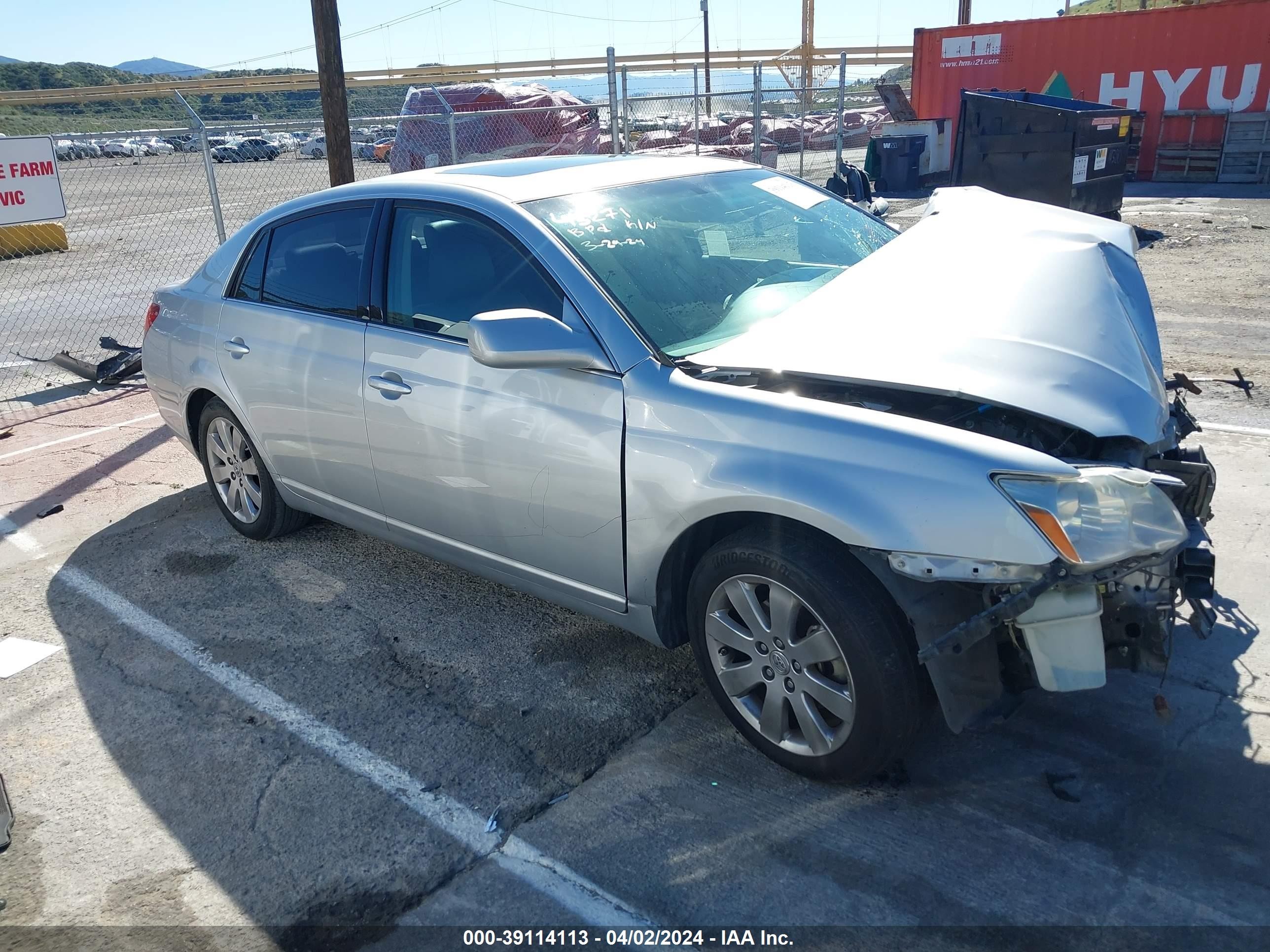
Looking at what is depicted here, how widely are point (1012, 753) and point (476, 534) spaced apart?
6.49 feet

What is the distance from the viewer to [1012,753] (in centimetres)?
310

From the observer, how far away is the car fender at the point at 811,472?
251 cm

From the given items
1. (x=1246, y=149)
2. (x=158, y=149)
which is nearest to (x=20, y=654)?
(x=1246, y=149)

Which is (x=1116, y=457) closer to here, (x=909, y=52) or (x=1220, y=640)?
(x=1220, y=640)

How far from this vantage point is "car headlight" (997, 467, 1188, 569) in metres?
2.48

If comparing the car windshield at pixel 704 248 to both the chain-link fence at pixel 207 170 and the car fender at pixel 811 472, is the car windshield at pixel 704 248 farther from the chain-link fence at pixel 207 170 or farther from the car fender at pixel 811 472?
the chain-link fence at pixel 207 170

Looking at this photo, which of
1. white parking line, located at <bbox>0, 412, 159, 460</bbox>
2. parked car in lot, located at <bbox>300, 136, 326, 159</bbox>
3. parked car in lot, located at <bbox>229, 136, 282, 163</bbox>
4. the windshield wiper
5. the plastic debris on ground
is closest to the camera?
the windshield wiper

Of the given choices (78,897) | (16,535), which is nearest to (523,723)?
(78,897)

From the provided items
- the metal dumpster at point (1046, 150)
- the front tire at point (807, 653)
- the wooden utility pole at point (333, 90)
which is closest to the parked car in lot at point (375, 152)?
the metal dumpster at point (1046, 150)

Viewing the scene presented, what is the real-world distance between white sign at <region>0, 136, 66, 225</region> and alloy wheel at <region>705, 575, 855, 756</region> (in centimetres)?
784

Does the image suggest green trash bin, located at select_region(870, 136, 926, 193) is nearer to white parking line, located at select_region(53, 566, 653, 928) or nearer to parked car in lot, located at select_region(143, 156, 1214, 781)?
parked car in lot, located at select_region(143, 156, 1214, 781)

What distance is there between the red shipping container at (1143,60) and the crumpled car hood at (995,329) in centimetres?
1731

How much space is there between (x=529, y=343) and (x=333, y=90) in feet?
22.4

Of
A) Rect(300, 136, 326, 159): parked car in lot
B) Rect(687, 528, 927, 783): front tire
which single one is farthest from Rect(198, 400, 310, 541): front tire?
Rect(300, 136, 326, 159): parked car in lot
